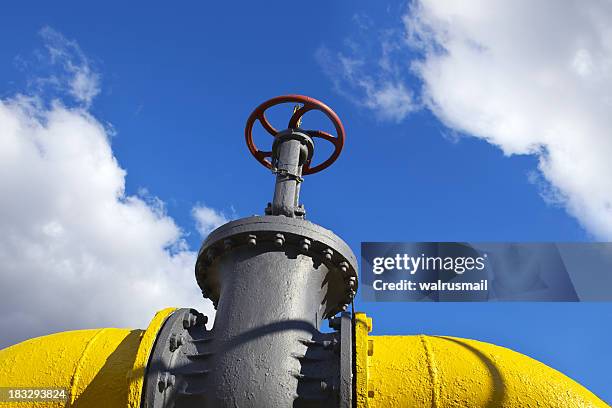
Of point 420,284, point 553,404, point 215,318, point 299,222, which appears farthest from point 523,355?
point 420,284

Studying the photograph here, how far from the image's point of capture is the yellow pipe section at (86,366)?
3.35 metres

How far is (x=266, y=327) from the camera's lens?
3695 mm

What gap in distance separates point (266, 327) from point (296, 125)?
222 cm

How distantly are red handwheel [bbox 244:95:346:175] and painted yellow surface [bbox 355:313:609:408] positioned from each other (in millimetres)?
2264

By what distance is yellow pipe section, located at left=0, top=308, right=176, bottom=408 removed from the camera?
3.35 metres

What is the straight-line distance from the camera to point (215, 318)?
3.95m

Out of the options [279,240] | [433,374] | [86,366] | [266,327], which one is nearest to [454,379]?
[433,374]

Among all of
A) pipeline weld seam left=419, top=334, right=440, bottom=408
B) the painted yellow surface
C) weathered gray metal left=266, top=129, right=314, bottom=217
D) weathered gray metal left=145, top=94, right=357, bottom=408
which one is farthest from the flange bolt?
pipeline weld seam left=419, top=334, right=440, bottom=408

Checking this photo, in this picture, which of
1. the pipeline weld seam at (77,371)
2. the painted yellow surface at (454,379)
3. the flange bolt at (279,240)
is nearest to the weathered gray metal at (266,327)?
the flange bolt at (279,240)

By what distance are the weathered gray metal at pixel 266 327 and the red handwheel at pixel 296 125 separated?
995mm

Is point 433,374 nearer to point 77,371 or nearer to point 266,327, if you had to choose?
point 266,327

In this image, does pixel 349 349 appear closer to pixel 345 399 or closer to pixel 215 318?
pixel 345 399

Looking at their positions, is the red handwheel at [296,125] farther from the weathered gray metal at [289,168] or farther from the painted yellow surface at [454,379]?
the painted yellow surface at [454,379]

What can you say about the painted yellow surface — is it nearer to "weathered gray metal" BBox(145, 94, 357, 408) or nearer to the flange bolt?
"weathered gray metal" BBox(145, 94, 357, 408)
